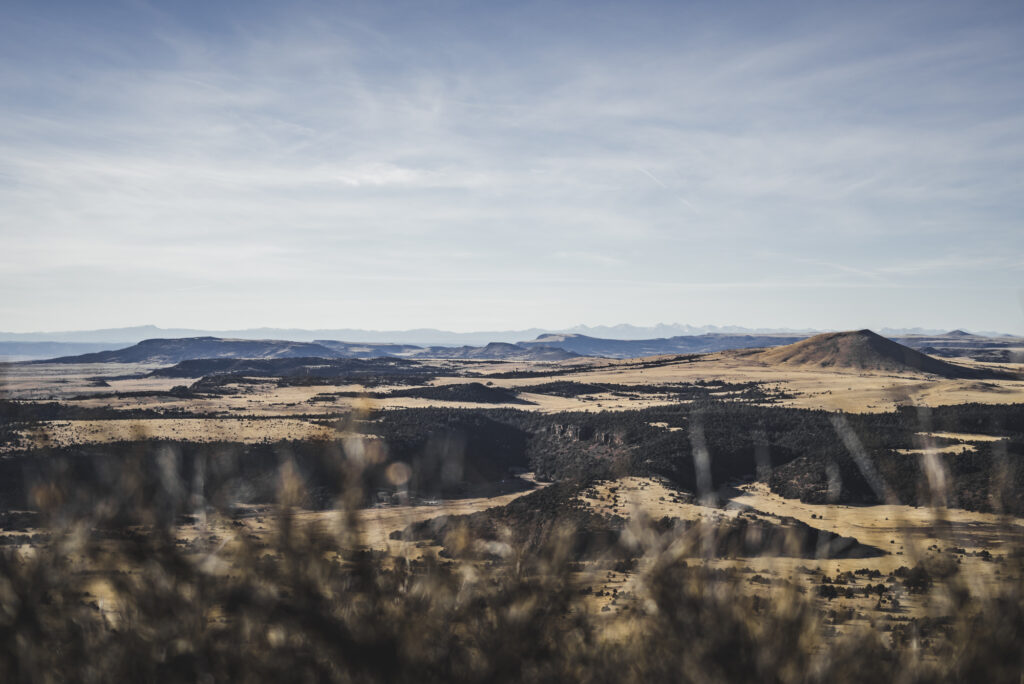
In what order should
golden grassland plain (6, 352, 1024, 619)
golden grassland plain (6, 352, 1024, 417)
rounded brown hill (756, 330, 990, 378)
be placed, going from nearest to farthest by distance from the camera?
golden grassland plain (6, 352, 1024, 619)
golden grassland plain (6, 352, 1024, 417)
rounded brown hill (756, 330, 990, 378)

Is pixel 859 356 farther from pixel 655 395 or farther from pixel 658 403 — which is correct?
pixel 658 403

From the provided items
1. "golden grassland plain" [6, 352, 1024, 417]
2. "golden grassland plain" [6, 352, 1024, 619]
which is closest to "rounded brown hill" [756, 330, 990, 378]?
"golden grassland plain" [6, 352, 1024, 417]

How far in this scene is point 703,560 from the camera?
3.93 m

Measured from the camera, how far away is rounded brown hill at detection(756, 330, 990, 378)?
95.9 m

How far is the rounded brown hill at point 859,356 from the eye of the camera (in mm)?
95875

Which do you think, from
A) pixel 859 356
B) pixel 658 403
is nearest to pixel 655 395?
pixel 658 403

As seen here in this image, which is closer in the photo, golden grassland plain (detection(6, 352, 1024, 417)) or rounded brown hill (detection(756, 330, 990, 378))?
golden grassland plain (detection(6, 352, 1024, 417))

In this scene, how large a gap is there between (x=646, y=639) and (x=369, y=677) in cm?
155

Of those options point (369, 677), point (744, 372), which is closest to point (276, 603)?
point (369, 677)

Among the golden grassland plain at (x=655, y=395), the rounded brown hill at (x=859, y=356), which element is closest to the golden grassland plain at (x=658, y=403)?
the golden grassland plain at (x=655, y=395)

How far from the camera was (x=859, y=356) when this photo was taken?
332ft

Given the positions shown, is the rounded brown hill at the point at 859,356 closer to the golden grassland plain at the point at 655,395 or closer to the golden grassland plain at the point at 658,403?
the golden grassland plain at the point at 655,395

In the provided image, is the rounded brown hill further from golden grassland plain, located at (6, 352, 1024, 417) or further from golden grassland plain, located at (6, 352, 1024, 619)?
golden grassland plain, located at (6, 352, 1024, 619)

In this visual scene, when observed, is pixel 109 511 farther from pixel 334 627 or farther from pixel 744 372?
pixel 744 372
